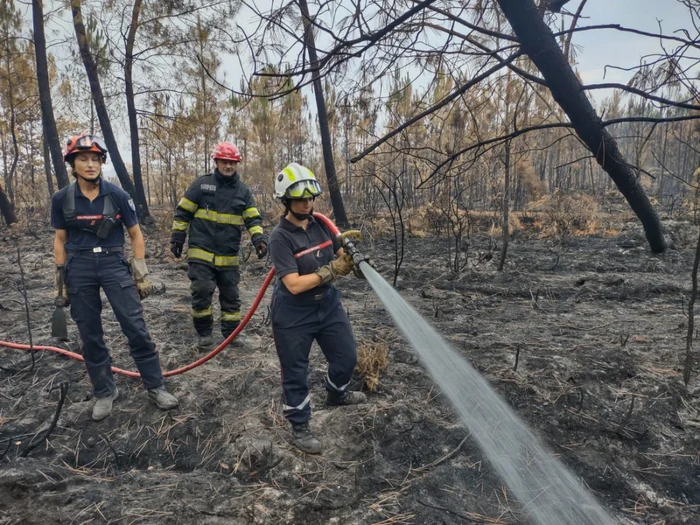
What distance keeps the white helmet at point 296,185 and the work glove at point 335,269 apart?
42 centimetres

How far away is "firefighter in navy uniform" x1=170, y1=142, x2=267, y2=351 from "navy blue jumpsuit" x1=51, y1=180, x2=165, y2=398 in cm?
98

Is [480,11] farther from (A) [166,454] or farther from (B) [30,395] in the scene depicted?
(B) [30,395]

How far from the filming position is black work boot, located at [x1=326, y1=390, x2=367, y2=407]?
3059 millimetres

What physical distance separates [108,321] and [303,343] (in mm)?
3536

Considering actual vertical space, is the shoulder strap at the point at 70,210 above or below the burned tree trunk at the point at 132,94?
below

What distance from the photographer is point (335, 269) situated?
2.50 meters

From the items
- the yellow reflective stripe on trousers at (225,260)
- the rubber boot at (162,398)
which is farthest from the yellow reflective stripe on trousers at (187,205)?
the rubber boot at (162,398)

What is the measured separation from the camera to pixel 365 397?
3.14 metres

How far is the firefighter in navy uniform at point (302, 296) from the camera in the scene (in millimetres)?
2498

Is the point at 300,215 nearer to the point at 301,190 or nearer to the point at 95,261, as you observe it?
the point at 301,190

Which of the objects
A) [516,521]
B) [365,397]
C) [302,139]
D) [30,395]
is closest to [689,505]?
[516,521]

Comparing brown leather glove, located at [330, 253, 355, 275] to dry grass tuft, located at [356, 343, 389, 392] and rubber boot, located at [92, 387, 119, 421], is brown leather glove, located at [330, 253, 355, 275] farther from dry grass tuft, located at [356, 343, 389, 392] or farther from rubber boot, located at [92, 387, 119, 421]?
rubber boot, located at [92, 387, 119, 421]

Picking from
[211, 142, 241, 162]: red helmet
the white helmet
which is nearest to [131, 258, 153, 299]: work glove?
[211, 142, 241, 162]: red helmet

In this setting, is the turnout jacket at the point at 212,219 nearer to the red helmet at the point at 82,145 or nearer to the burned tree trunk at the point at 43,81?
the red helmet at the point at 82,145
